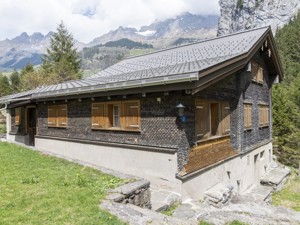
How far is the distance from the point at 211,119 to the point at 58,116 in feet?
24.1

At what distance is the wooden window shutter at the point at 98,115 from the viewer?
1074 centimetres

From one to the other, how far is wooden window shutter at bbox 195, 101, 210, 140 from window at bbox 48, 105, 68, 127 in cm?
659

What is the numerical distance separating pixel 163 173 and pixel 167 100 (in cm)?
238

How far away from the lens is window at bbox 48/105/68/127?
12.7m

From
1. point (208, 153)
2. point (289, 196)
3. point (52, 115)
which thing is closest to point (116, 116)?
point (208, 153)

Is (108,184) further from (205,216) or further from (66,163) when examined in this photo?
(66,163)

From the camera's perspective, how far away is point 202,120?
9.48 metres

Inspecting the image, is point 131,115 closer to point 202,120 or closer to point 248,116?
point 202,120

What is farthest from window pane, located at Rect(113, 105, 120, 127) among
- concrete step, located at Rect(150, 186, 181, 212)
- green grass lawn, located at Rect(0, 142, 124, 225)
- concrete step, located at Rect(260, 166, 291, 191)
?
concrete step, located at Rect(260, 166, 291, 191)

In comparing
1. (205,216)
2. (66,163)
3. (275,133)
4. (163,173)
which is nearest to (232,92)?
(163,173)

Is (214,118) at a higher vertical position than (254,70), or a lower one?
lower

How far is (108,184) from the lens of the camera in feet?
23.9

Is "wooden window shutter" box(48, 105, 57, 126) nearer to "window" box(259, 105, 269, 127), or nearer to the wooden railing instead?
the wooden railing

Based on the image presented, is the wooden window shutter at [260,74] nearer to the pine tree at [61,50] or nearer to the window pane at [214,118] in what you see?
the window pane at [214,118]
